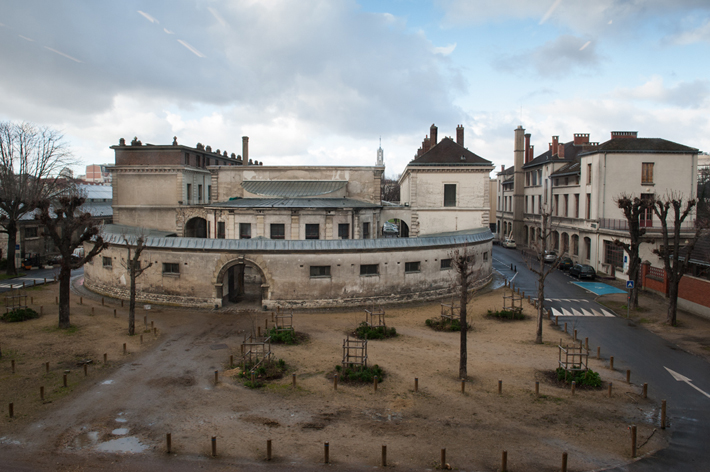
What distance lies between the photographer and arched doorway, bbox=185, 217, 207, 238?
53.3 metres

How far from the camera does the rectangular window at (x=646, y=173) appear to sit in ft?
145

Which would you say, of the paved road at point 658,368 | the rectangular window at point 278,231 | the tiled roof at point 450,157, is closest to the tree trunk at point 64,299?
the rectangular window at point 278,231

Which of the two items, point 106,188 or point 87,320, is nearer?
point 87,320

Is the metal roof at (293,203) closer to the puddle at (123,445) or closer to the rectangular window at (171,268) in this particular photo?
the rectangular window at (171,268)

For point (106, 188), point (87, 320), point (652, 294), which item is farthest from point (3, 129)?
point (652, 294)

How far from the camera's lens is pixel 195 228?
183ft

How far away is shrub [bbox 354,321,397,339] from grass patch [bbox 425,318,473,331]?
127 inches

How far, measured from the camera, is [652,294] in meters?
36.2

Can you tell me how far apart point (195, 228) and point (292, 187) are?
16967mm

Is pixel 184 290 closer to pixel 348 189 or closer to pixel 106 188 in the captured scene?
pixel 348 189

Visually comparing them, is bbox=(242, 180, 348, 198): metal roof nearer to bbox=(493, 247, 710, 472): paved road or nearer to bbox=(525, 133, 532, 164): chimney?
bbox=(493, 247, 710, 472): paved road

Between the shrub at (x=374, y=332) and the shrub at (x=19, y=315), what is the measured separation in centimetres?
2024

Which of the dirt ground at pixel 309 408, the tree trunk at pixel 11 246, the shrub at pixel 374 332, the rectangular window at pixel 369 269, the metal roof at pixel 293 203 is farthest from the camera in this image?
the tree trunk at pixel 11 246

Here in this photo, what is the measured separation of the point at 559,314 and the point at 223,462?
981 inches
